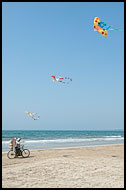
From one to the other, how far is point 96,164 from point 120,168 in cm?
112

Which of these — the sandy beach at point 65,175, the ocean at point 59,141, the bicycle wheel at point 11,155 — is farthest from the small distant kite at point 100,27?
the ocean at point 59,141

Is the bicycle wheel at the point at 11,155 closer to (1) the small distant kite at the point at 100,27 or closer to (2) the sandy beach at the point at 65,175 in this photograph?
(2) the sandy beach at the point at 65,175

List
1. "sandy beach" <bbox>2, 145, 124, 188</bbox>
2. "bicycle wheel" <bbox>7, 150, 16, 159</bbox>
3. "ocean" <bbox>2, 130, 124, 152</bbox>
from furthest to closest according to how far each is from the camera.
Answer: "ocean" <bbox>2, 130, 124, 152</bbox> < "bicycle wheel" <bbox>7, 150, 16, 159</bbox> < "sandy beach" <bbox>2, 145, 124, 188</bbox>

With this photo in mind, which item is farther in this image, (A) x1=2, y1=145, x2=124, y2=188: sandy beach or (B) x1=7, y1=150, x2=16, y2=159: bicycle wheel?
(B) x1=7, y1=150, x2=16, y2=159: bicycle wheel

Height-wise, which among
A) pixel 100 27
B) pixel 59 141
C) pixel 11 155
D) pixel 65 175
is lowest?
pixel 59 141

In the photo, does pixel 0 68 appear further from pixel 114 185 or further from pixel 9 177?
pixel 114 185

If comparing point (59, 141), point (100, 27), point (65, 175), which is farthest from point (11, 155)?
point (59, 141)

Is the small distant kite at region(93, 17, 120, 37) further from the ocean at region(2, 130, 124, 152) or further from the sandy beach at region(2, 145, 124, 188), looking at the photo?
the ocean at region(2, 130, 124, 152)

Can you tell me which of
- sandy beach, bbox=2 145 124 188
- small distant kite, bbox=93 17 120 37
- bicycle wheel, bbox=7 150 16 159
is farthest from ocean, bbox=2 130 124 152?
small distant kite, bbox=93 17 120 37

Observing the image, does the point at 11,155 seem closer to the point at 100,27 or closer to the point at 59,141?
the point at 100,27

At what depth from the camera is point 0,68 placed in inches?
257

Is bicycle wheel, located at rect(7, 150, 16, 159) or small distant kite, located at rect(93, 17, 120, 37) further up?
small distant kite, located at rect(93, 17, 120, 37)

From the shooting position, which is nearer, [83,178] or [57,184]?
[57,184]

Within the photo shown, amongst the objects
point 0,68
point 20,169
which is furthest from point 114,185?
point 0,68
